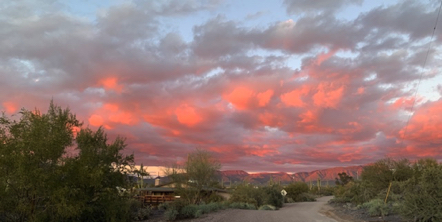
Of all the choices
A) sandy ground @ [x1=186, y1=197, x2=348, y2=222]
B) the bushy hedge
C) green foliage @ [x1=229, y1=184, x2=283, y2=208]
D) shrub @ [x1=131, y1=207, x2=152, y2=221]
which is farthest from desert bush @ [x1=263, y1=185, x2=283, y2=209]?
shrub @ [x1=131, y1=207, x2=152, y2=221]

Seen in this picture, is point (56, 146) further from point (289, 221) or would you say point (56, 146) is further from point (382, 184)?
point (382, 184)

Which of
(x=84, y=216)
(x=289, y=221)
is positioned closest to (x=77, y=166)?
(x=84, y=216)

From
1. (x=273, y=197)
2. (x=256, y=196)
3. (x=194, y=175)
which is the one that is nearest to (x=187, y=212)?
(x=194, y=175)

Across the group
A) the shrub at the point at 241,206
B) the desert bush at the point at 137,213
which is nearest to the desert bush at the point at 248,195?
the shrub at the point at 241,206

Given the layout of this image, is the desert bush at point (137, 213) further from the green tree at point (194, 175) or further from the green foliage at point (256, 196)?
the green foliage at point (256, 196)

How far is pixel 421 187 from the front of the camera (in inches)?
768

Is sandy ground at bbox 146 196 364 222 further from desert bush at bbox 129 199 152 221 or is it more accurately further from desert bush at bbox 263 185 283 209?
desert bush at bbox 263 185 283 209

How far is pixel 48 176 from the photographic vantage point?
16125 millimetres

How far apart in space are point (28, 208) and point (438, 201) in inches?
754

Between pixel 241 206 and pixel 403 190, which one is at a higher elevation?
pixel 403 190

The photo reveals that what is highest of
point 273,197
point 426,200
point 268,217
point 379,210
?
point 426,200

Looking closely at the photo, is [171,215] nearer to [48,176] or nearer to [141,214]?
[141,214]

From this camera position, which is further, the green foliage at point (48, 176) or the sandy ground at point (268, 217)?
the sandy ground at point (268, 217)

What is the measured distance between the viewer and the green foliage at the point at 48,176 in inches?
625
